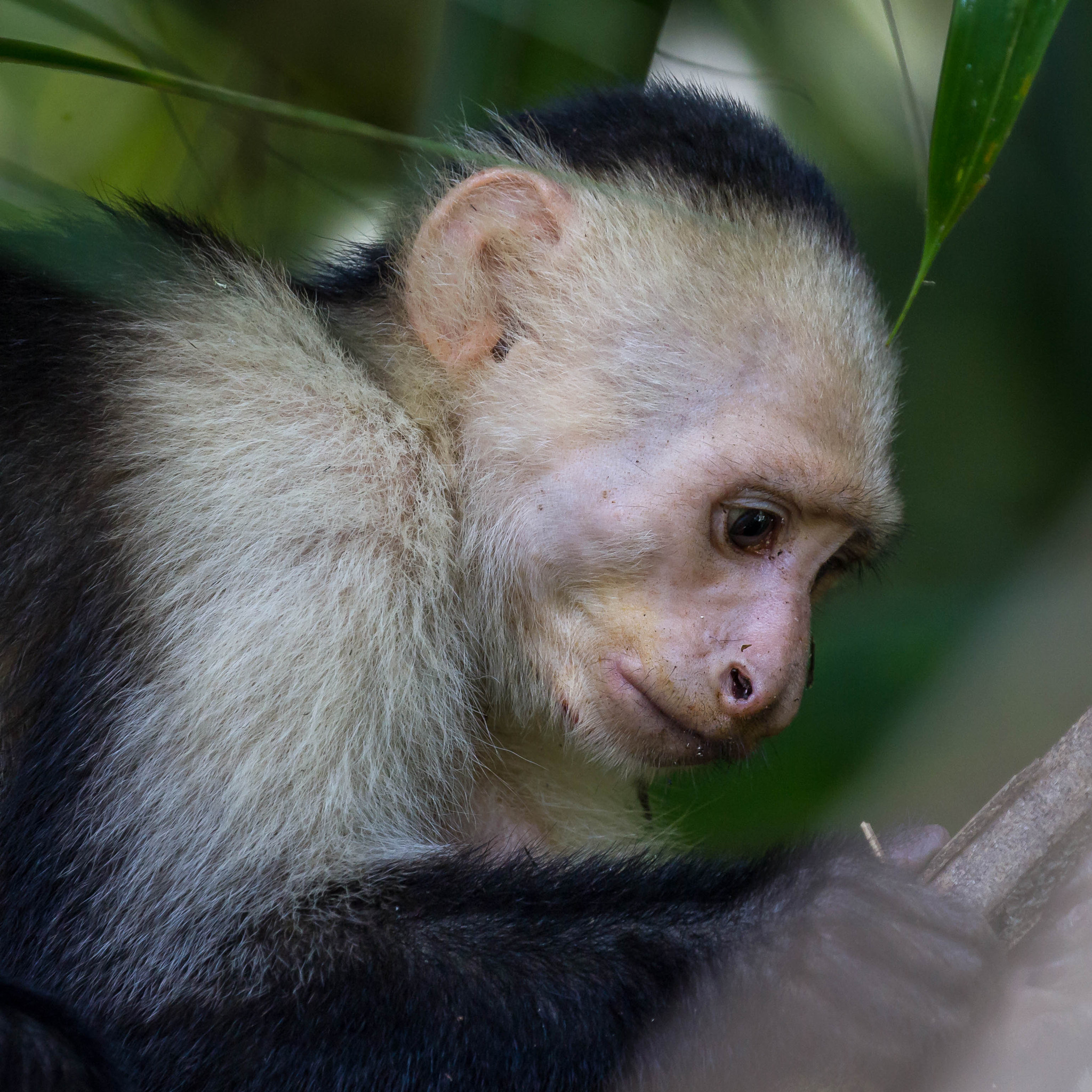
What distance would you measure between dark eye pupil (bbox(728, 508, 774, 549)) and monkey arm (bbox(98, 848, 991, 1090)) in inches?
28.3

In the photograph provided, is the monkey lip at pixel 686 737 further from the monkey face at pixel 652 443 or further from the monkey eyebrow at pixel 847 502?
the monkey eyebrow at pixel 847 502

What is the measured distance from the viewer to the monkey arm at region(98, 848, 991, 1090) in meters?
1.95

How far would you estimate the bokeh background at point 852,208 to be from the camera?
3.04 m

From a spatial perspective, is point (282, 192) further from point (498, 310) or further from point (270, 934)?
point (270, 934)

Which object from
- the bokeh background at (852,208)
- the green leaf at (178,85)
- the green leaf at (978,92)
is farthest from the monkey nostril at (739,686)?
the green leaf at (178,85)

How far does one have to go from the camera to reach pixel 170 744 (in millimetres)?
2092

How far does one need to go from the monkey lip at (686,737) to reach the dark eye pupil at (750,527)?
14.7 inches

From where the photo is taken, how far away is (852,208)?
387cm

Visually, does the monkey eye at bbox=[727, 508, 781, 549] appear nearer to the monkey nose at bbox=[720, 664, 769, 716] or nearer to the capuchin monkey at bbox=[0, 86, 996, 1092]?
the capuchin monkey at bbox=[0, 86, 996, 1092]

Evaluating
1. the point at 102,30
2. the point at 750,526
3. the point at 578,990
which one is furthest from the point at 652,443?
the point at 102,30

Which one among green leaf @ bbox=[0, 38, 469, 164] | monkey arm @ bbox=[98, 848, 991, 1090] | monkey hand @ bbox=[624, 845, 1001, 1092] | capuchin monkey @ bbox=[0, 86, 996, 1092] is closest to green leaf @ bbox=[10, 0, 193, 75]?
capuchin monkey @ bbox=[0, 86, 996, 1092]

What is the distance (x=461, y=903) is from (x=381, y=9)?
99.4 inches

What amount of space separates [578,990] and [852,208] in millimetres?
2840

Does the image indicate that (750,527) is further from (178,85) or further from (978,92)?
(178,85)
